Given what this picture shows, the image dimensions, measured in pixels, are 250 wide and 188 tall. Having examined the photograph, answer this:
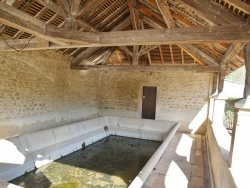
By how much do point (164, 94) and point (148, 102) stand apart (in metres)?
0.90

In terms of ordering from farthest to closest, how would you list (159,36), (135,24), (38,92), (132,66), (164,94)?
1. (164,94)
2. (132,66)
3. (38,92)
4. (135,24)
5. (159,36)

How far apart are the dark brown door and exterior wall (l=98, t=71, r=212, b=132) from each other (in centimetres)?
21

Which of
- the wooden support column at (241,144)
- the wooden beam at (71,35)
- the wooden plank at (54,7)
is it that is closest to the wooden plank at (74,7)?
the wooden plank at (54,7)

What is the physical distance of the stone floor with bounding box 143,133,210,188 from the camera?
11.4ft

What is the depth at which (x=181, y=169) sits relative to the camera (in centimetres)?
410

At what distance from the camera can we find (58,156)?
202 inches

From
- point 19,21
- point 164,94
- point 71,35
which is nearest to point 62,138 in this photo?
point 71,35

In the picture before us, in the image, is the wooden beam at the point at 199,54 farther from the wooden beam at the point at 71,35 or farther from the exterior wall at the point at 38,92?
the exterior wall at the point at 38,92

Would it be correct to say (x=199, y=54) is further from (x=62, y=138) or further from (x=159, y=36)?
(x=62, y=138)

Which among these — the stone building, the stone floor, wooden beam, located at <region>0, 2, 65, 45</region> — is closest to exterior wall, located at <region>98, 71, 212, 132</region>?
the stone building

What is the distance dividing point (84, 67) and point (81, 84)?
1275 mm

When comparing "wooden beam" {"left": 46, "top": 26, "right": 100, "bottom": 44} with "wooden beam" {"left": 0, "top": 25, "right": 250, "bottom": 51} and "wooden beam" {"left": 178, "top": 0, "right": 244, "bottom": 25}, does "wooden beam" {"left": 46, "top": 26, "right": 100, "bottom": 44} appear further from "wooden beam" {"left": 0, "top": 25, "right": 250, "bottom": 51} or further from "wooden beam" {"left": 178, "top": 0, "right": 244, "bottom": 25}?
"wooden beam" {"left": 178, "top": 0, "right": 244, "bottom": 25}

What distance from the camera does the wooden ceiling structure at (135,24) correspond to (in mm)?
2680

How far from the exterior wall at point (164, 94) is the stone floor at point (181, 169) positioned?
2.46 meters
